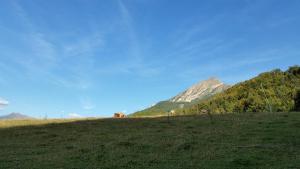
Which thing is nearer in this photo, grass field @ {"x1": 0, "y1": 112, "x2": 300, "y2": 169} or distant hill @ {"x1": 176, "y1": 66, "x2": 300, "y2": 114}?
grass field @ {"x1": 0, "y1": 112, "x2": 300, "y2": 169}

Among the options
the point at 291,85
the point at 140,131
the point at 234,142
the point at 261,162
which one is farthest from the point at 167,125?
the point at 291,85

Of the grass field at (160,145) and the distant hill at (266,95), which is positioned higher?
the distant hill at (266,95)

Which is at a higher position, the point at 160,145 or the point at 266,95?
the point at 266,95

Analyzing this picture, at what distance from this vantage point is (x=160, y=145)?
25.1 meters

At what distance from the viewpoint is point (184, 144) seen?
24.6 m

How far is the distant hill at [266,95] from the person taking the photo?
320ft

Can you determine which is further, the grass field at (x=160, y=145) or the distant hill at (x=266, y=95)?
the distant hill at (x=266, y=95)

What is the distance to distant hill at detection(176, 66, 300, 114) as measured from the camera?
97500 millimetres

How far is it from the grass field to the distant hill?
55.1m

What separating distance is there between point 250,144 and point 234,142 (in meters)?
1.24

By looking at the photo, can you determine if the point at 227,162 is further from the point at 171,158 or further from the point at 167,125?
the point at 167,125

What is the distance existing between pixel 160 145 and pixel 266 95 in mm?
92127

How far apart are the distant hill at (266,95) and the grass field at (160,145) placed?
55112mm

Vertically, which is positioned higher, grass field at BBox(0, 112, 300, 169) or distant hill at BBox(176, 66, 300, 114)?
distant hill at BBox(176, 66, 300, 114)
